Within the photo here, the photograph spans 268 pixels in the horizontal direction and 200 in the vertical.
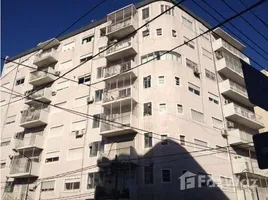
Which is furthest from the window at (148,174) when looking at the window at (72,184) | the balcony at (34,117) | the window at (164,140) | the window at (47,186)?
the balcony at (34,117)

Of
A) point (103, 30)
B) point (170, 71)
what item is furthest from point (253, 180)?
point (103, 30)

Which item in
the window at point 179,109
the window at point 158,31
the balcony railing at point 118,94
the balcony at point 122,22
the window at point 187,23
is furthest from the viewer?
the window at point 187,23

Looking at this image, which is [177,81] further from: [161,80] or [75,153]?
[75,153]

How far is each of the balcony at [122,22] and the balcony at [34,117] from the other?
11.1 m

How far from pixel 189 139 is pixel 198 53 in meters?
10.6

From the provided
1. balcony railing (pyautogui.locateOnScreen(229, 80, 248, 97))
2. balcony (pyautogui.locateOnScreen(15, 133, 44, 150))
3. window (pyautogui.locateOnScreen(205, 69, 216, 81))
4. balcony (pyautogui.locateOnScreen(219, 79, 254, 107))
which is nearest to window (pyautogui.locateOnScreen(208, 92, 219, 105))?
balcony (pyautogui.locateOnScreen(219, 79, 254, 107))

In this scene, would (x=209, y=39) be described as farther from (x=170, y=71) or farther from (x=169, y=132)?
(x=169, y=132)

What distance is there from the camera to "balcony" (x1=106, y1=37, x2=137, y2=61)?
1089 inches

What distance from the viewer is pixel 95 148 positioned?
1009 inches

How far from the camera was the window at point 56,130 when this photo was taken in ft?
95.4

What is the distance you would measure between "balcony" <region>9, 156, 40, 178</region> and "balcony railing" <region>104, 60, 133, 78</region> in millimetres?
11575

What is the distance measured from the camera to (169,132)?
22.8 metres

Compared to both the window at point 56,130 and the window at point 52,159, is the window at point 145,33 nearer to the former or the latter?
the window at point 56,130

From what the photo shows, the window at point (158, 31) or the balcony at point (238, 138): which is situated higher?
the window at point (158, 31)
